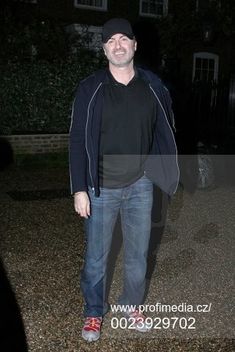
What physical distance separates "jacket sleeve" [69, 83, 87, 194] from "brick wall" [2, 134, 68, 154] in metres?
6.33

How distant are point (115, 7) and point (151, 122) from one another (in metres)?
16.0

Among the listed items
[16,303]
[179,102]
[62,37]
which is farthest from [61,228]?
[62,37]

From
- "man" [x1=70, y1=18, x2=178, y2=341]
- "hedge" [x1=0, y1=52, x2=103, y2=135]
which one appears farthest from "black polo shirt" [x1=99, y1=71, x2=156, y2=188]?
"hedge" [x1=0, y1=52, x2=103, y2=135]

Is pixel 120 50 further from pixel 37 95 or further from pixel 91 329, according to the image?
pixel 37 95

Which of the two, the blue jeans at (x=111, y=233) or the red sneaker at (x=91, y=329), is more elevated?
the blue jeans at (x=111, y=233)

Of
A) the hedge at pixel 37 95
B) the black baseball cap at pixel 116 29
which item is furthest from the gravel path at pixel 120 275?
the hedge at pixel 37 95

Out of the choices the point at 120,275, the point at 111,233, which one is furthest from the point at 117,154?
the point at 120,275

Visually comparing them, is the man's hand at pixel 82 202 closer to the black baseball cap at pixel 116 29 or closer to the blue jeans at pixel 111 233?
the blue jeans at pixel 111 233

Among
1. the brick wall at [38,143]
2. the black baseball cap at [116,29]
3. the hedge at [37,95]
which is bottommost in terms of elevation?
the brick wall at [38,143]

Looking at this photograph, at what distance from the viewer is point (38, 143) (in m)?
9.03

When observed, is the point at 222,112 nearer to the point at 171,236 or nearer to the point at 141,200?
the point at 171,236

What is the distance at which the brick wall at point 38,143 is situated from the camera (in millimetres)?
8836

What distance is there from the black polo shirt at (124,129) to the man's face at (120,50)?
0.11 m

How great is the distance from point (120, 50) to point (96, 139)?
518mm
